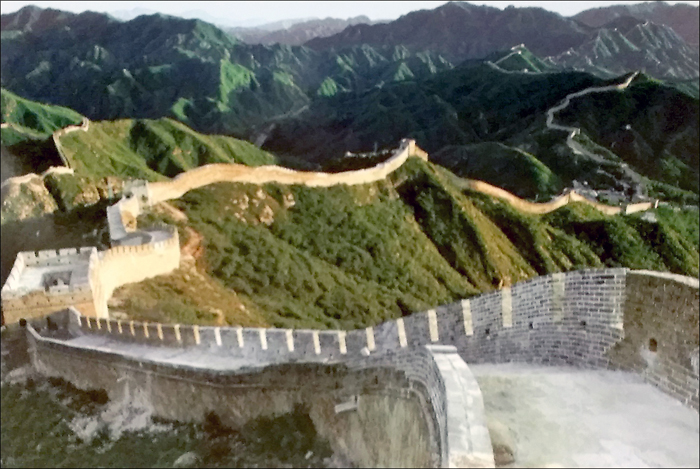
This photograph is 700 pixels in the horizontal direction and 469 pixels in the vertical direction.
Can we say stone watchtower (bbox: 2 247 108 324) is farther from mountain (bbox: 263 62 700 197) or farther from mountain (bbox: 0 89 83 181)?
mountain (bbox: 263 62 700 197)

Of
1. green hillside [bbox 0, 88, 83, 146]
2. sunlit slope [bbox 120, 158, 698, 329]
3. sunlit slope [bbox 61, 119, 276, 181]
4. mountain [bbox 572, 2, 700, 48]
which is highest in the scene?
mountain [bbox 572, 2, 700, 48]

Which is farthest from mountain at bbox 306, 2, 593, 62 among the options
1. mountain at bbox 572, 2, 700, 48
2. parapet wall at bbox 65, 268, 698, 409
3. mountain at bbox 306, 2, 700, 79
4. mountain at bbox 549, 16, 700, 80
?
parapet wall at bbox 65, 268, 698, 409

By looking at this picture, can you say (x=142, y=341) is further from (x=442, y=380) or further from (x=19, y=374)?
(x=442, y=380)

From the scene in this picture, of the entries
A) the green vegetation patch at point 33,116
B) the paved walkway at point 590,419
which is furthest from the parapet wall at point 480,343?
the green vegetation patch at point 33,116

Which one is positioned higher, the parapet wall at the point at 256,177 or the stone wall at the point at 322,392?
the parapet wall at the point at 256,177

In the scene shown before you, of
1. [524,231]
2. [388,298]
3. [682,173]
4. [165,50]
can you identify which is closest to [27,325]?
[388,298]

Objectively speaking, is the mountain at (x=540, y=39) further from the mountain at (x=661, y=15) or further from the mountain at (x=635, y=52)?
the mountain at (x=661, y=15)
